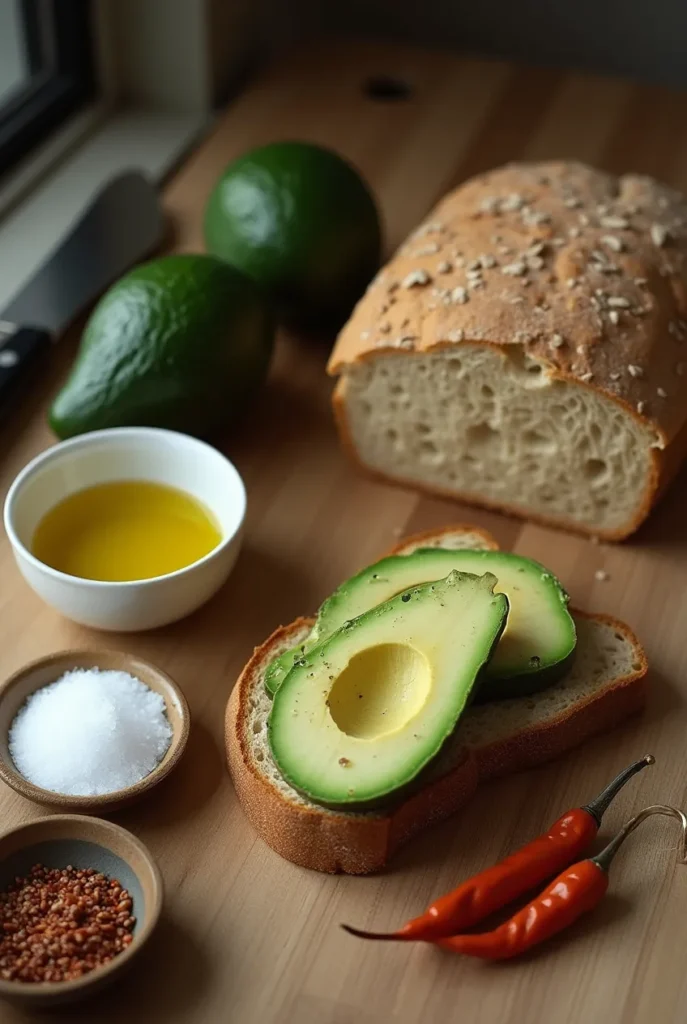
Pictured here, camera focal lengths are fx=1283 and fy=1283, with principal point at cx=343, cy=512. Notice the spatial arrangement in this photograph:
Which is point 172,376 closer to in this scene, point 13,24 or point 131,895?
point 131,895

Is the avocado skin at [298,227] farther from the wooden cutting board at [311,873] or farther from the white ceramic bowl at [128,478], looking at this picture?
the white ceramic bowl at [128,478]

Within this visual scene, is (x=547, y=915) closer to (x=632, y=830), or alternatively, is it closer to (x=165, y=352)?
(x=632, y=830)

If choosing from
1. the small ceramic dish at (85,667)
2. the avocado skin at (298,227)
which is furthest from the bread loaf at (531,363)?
the small ceramic dish at (85,667)

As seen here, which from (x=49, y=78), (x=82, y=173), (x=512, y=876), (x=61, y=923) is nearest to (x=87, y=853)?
(x=61, y=923)

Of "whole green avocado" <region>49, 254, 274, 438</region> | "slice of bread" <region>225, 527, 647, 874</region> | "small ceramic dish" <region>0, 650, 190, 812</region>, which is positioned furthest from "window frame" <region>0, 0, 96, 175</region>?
"slice of bread" <region>225, 527, 647, 874</region>

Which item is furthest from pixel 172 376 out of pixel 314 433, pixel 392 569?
pixel 392 569
